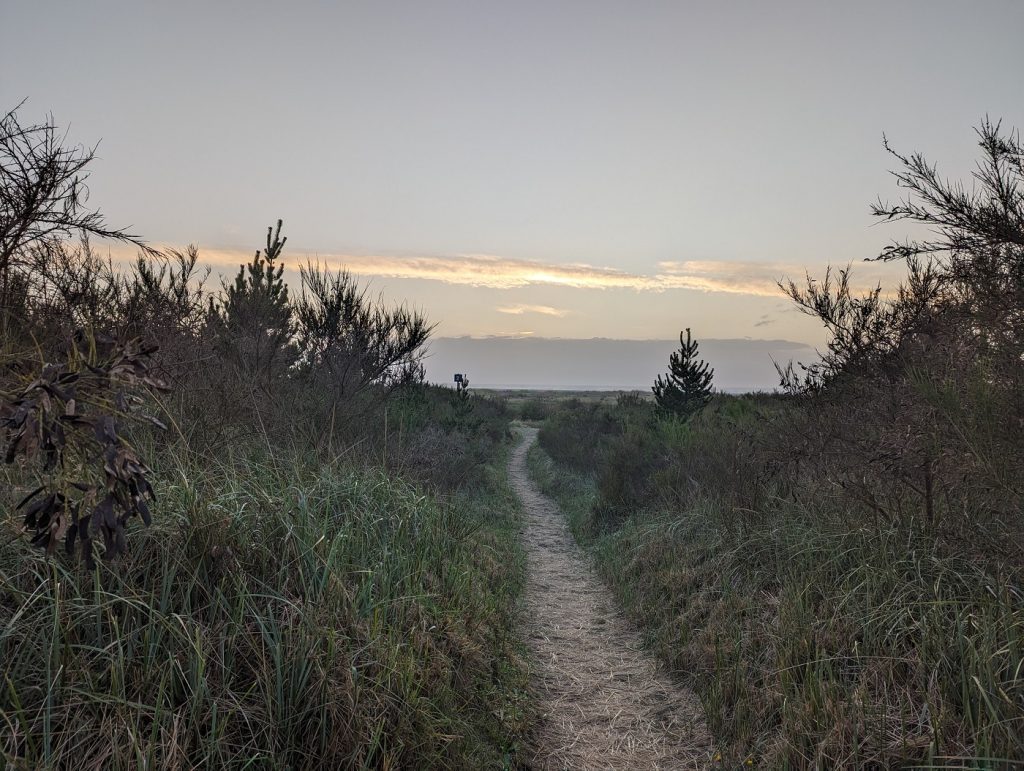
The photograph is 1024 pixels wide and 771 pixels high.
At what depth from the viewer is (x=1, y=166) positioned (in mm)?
3592

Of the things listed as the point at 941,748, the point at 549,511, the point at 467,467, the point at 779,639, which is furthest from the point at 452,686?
the point at 549,511

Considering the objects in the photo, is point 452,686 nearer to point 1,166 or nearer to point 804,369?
point 1,166

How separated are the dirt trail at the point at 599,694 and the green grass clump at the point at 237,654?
0.43m

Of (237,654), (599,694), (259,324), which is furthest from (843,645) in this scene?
(259,324)

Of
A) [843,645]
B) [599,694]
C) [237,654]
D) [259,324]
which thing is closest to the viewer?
[237,654]

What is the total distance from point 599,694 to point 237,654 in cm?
329

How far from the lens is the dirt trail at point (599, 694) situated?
13.4ft

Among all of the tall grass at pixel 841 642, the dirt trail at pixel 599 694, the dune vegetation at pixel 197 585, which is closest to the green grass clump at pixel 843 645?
the tall grass at pixel 841 642

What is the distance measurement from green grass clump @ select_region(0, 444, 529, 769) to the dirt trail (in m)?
0.43

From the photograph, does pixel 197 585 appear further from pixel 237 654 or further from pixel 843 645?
pixel 843 645

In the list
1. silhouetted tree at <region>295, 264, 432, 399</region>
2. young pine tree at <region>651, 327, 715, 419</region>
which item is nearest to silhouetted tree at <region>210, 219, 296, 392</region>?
silhouetted tree at <region>295, 264, 432, 399</region>

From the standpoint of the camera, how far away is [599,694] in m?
5.01

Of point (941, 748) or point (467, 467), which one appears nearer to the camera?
point (941, 748)

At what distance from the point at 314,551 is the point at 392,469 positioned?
12.1ft
